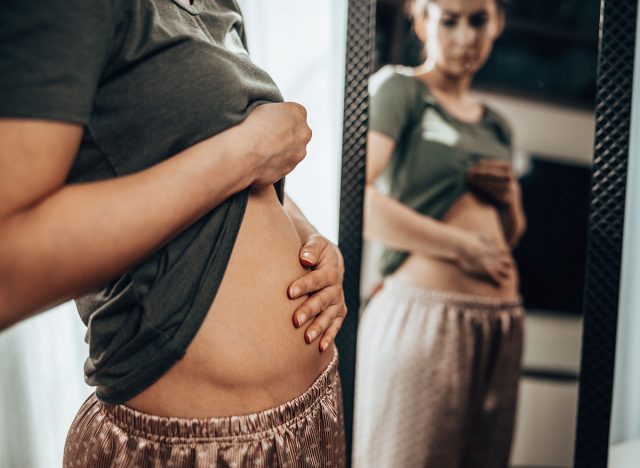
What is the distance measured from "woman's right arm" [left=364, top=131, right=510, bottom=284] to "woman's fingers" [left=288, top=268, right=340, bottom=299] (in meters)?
0.55

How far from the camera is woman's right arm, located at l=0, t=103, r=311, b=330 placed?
0.36m

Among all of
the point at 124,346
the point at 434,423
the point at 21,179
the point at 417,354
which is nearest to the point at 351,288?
the point at 417,354

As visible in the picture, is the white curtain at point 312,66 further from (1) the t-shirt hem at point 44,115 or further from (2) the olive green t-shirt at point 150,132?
(1) the t-shirt hem at point 44,115

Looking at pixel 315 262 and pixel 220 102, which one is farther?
pixel 315 262

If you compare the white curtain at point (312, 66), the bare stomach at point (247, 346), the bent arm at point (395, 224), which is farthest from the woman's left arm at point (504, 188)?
the bare stomach at point (247, 346)

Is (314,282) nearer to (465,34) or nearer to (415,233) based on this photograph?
(415,233)

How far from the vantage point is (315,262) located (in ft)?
1.96

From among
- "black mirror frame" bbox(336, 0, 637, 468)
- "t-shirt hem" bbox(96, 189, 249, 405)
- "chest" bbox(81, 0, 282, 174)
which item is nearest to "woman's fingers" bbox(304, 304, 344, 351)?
"t-shirt hem" bbox(96, 189, 249, 405)

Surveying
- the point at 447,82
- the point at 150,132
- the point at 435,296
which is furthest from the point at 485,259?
the point at 150,132

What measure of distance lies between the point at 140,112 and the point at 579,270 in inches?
42.3

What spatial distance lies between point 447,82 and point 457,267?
432 mm

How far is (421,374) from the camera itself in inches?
48.6

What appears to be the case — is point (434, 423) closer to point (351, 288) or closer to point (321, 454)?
point (351, 288)

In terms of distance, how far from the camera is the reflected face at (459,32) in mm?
1177
